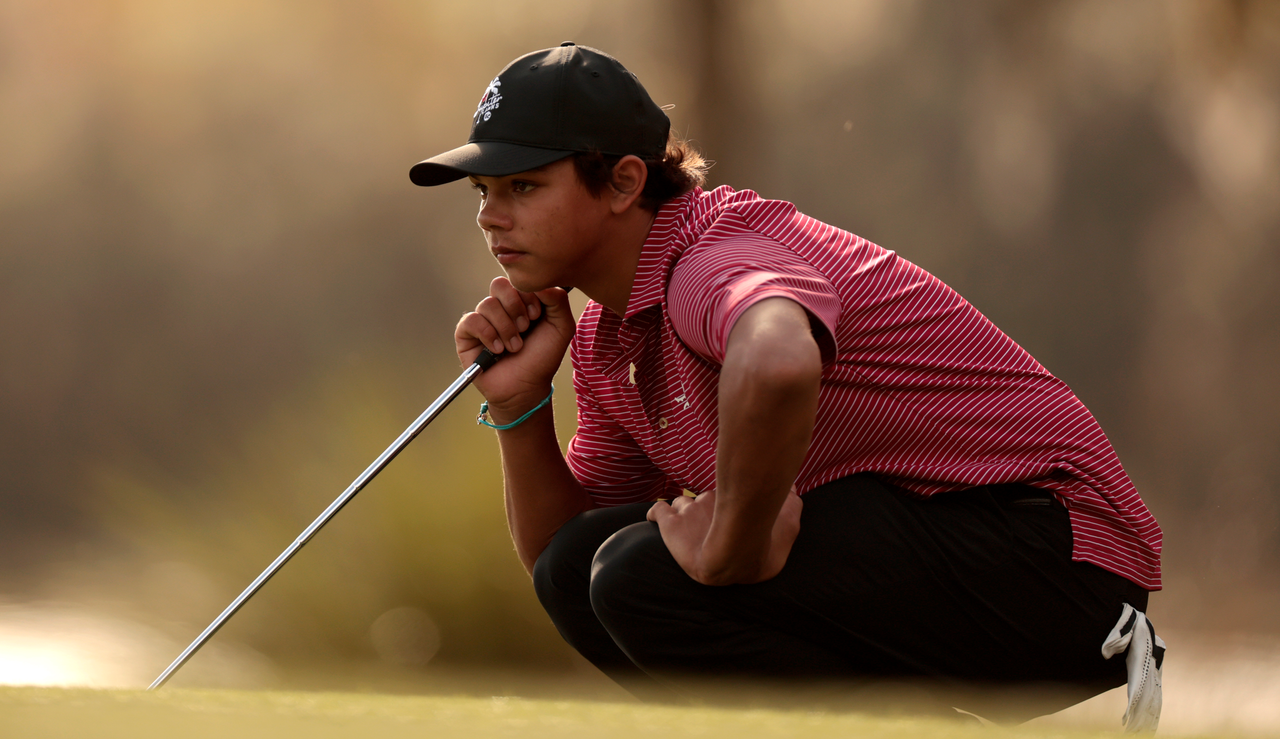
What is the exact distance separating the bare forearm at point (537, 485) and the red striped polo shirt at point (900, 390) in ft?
0.71

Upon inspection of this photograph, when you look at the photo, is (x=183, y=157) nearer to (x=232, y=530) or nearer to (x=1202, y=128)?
(x=232, y=530)

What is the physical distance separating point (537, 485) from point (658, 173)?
0.42 metres

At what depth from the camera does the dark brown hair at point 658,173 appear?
1206 mm

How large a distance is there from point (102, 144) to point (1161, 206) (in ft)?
8.58

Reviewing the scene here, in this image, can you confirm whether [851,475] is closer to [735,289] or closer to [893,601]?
[893,601]

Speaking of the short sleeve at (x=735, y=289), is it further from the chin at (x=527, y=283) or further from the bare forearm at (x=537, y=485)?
the bare forearm at (x=537, y=485)

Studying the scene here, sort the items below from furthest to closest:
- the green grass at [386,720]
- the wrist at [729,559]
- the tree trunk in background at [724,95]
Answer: the tree trunk in background at [724,95] < the wrist at [729,559] < the green grass at [386,720]

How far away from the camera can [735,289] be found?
0.98 metres

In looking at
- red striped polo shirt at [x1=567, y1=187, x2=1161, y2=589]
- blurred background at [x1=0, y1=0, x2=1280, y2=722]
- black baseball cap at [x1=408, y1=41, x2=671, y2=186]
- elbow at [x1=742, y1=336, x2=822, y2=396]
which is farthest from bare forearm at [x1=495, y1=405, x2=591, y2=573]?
blurred background at [x1=0, y1=0, x2=1280, y2=722]

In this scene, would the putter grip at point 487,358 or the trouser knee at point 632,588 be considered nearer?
the trouser knee at point 632,588

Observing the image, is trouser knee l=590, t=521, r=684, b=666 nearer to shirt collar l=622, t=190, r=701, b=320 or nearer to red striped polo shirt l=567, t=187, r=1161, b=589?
red striped polo shirt l=567, t=187, r=1161, b=589

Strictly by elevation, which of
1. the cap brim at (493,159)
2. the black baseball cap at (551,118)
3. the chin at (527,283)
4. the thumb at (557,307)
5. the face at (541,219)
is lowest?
the thumb at (557,307)

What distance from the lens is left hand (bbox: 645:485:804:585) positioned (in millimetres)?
1086

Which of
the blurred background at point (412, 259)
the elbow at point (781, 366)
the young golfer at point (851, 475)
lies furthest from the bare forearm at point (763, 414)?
the blurred background at point (412, 259)
